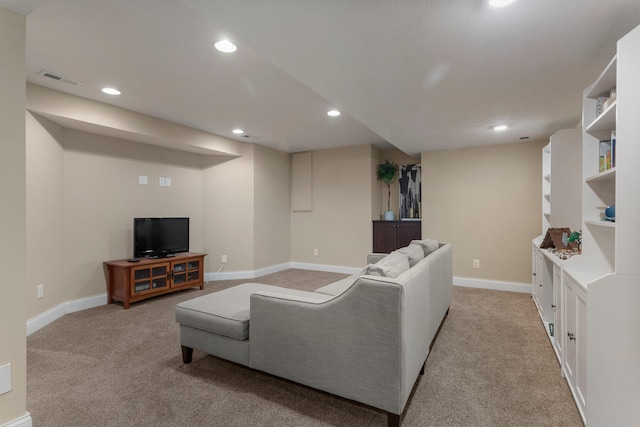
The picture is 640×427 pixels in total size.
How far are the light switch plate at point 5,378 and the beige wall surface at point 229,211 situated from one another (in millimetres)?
3605

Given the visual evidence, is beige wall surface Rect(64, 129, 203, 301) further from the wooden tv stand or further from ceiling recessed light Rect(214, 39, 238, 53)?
ceiling recessed light Rect(214, 39, 238, 53)

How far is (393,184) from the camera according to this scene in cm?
568

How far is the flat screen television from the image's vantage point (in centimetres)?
395

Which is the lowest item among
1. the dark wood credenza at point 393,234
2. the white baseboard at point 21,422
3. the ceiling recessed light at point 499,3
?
the white baseboard at point 21,422

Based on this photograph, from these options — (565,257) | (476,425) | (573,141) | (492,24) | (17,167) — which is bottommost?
(476,425)

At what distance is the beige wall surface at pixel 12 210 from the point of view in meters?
1.45

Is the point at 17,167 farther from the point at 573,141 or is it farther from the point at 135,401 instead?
the point at 573,141

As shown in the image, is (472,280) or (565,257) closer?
(565,257)

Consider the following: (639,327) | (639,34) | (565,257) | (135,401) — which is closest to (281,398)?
(135,401)

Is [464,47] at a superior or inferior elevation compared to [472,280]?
superior

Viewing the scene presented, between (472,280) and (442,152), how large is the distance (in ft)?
6.77

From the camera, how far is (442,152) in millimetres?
4824

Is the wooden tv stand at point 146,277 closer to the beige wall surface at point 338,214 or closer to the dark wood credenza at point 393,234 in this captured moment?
the beige wall surface at point 338,214

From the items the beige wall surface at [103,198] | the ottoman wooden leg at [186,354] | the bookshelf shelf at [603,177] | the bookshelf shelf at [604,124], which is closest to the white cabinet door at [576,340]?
the bookshelf shelf at [603,177]
